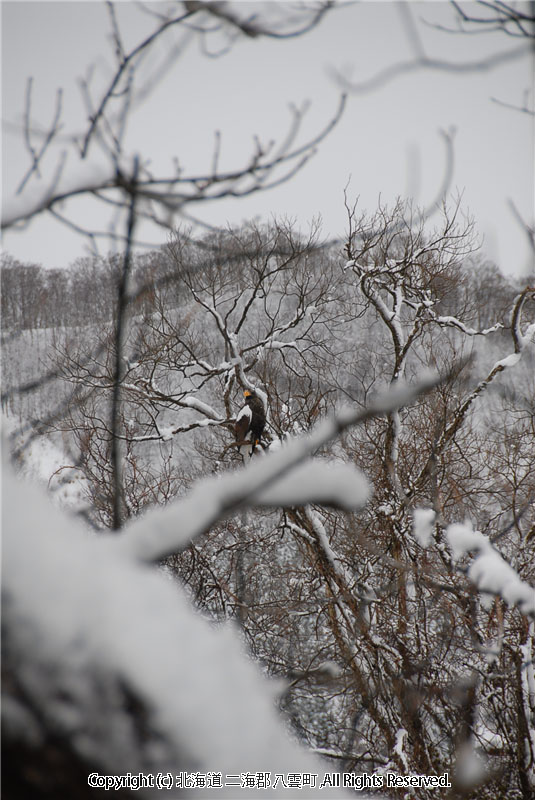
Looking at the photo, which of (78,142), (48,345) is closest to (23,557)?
(78,142)

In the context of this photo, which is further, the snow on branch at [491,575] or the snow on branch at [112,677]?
the snow on branch at [491,575]

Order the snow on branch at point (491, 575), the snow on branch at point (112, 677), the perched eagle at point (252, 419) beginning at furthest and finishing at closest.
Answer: the perched eagle at point (252, 419) → the snow on branch at point (491, 575) → the snow on branch at point (112, 677)

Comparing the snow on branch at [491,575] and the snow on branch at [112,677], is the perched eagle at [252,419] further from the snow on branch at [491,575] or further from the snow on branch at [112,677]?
the snow on branch at [112,677]

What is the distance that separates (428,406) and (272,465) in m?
7.30

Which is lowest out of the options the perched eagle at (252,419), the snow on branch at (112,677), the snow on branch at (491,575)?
the snow on branch at (112,677)

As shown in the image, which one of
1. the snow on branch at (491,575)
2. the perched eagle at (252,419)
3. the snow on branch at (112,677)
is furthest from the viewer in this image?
the perched eagle at (252,419)

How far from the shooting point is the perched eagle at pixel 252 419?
5.69 meters

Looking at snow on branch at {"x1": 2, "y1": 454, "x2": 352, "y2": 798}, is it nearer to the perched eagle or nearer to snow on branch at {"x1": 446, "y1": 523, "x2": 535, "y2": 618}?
snow on branch at {"x1": 446, "y1": 523, "x2": 535, "y2": 618}

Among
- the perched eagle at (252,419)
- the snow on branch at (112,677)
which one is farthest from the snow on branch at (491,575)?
the perched eagle at (252,419)

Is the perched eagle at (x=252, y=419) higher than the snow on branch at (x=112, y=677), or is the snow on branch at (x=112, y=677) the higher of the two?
the perched eagle at (x=252, y=419)

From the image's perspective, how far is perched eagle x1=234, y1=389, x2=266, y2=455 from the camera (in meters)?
5.69

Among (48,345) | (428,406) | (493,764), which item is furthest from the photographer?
(48,345)

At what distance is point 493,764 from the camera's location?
4.86 metres

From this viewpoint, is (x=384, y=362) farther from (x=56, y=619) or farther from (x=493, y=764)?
(x=56, y=619)
